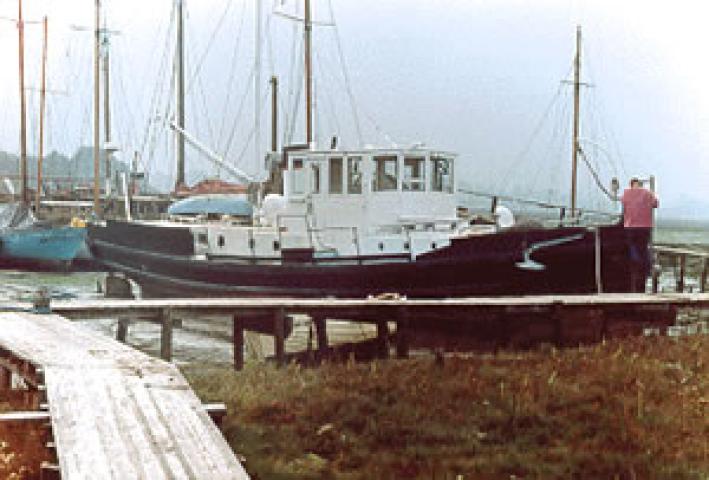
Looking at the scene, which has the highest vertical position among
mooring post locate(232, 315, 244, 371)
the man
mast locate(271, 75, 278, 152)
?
mast locate(271, 75, 278, 152)

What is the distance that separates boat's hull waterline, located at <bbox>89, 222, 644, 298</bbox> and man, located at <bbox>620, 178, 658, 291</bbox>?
21 cm

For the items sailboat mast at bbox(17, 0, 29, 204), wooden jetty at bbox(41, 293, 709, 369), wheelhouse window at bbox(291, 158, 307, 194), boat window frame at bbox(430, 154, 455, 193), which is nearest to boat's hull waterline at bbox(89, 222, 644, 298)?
wheelhouse window at bbox(291, 158, 307, 194)

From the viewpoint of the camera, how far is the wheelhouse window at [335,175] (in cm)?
1986

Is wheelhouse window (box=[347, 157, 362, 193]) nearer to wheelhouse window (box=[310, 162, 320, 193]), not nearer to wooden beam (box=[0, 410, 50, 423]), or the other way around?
wheelhouse window (box=[310, 162, 320, 193])

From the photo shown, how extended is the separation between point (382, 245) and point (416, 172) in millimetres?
1993

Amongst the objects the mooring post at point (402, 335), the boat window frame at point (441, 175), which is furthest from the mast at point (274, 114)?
the mooring post at point (402, 335)

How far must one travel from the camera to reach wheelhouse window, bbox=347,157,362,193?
1966 centimetres

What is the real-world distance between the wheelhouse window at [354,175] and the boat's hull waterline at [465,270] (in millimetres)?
1842

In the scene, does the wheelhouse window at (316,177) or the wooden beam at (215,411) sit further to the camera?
the wheelhouse window at (316,177)

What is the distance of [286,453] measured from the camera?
7234 millimetres

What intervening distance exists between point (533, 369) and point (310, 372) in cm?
282

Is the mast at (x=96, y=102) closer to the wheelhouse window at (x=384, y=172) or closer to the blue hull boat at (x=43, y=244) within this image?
the blue hull boat at (x=43, y=244)

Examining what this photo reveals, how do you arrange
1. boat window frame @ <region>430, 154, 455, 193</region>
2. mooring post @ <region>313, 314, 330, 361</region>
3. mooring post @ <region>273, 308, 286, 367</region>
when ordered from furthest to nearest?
boat window frame @ <region>430, 154, 455, 193</region> → mooring post @ <region>313, 314, 330, 361</region> → mooring post @ <region>273, 308, 286, 367</region>

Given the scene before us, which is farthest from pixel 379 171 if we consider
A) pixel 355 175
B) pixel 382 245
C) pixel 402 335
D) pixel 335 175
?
pixel 402 335
